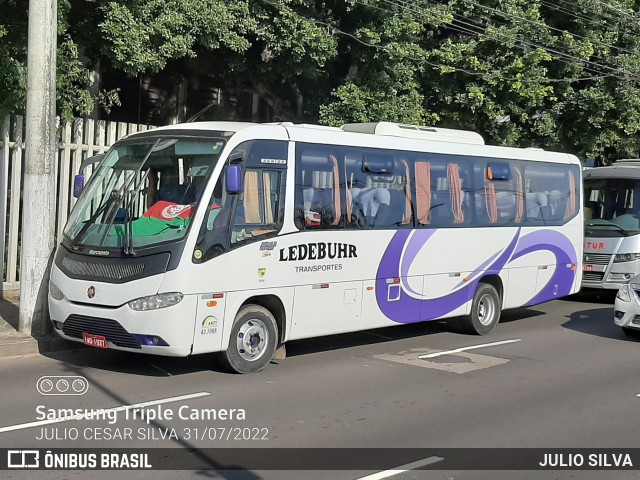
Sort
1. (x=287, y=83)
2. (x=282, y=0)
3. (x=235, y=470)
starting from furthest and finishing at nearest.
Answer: (x=287, y=83) → (x=282, y=0) → (x=235, y=470)

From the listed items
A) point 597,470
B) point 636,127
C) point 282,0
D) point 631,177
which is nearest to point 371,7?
point 282,0

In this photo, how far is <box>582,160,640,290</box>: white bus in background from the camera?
17.7 metres

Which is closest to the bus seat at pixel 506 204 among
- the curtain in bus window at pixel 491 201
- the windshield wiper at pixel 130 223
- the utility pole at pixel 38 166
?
the curtain in bus window at pixel 491 201

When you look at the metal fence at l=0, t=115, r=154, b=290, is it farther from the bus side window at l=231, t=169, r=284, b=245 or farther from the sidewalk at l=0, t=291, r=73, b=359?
the bus side window at l=231, t=169, r=284, b=245

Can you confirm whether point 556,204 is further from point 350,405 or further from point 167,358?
point 350,405

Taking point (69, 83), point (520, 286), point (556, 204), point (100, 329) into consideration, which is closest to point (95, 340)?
point (100, 329)

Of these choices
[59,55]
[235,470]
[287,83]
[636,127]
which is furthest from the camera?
[636,127]

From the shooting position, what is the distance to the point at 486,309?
1399 centimetres

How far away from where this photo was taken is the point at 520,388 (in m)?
9.87

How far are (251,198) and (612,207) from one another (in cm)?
1119

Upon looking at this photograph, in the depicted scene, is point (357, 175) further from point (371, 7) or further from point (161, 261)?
point (371, 7)

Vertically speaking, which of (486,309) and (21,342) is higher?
(486,309)

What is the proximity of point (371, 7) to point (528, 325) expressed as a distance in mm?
7384

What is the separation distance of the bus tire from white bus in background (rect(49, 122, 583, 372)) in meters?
0.03
